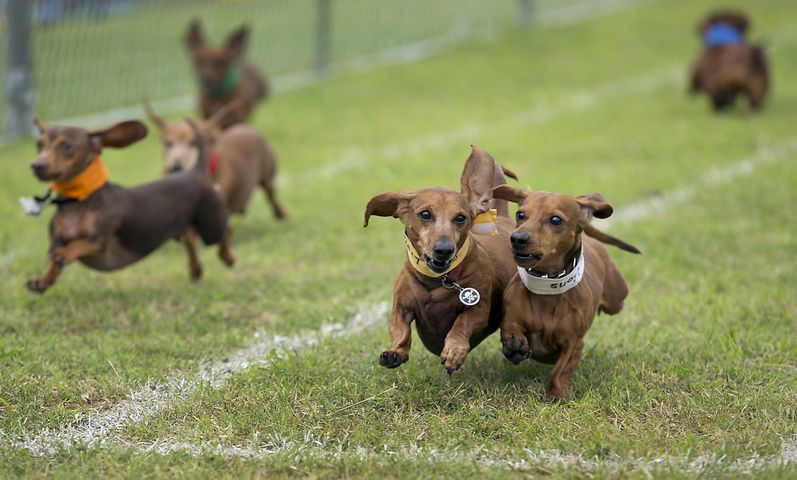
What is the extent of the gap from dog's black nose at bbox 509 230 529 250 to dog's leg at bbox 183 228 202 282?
7.74 ft

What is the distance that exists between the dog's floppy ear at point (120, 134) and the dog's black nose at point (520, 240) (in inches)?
89.1

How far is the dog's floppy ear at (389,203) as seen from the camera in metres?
3.55

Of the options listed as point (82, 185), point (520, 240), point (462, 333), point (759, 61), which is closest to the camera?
point (520, 240)

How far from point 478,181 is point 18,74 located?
7457 millimetres

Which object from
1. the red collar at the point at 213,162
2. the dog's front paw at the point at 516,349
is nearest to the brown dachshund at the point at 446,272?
the dog's front paw at the point at 516,349

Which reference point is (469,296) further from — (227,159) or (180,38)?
(180,38)

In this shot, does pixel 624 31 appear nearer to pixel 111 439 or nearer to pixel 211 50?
pixel 211 50

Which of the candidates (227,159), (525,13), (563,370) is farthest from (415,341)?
(525,13)

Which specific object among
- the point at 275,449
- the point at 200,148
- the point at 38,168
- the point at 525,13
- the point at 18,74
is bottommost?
the point at 525,13

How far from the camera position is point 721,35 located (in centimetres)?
1023

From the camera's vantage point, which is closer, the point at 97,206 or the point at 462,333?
the point at 462,333

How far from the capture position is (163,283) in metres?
5.40

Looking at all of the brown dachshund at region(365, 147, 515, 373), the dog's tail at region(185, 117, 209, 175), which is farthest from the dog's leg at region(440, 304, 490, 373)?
the dog's tail at region(185, 117, 209, 175)

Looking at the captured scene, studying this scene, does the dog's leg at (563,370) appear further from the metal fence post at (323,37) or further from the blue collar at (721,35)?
the metal fence post at (323,37)
